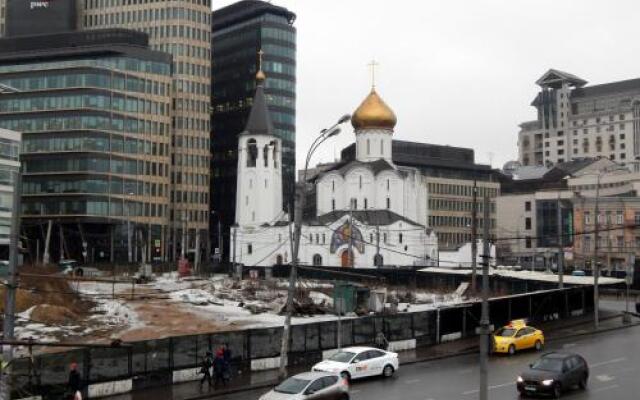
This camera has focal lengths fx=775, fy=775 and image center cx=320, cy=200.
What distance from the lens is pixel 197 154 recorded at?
5551 inches

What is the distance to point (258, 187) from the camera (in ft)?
364

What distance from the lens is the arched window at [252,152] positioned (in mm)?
111188

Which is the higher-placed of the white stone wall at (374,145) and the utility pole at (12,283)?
the white stone wall at (374,145)

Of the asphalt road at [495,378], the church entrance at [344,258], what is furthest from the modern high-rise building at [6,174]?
the asphalt road at [495,378]

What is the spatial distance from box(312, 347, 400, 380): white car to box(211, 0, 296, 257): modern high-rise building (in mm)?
119915

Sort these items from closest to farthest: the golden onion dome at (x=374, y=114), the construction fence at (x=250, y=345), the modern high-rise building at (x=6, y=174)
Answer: the construction fence at (x=250, y=345) → the modern high-rise building at (x=6, y=174) → the golden onion dome at (x=374, y=114)

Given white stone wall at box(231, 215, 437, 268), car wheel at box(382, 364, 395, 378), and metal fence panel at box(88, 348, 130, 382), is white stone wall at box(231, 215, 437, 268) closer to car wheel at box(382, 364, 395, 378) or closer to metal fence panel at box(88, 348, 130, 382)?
car wheel at box(382, 364, 395, 378)

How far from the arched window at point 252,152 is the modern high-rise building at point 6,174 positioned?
3629cm

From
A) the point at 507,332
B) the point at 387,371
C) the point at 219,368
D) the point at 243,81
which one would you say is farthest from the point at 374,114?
the point at 219,368

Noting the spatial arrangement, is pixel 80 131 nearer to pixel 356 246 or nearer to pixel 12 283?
pixel 356 246

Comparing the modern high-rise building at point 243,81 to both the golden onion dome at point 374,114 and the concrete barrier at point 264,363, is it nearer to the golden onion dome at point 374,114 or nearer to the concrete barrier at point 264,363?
the golden onion dome at point 374,114

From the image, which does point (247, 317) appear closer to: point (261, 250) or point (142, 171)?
point (261, 250)

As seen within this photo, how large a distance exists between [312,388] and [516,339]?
1682 cm

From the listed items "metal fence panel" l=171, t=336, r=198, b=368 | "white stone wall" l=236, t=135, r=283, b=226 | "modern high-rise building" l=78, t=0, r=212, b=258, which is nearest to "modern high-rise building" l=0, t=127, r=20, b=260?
"white stone wall" l=236, t=135, r=283, b=226
